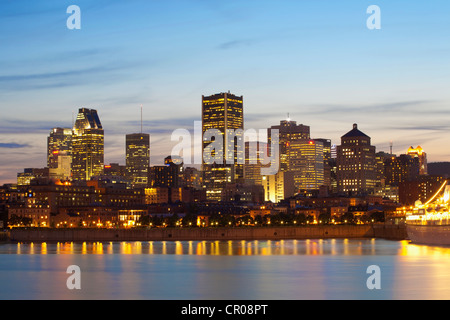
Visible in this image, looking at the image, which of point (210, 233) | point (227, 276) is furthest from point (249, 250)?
point (210, 233)

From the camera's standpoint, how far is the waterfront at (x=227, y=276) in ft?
204

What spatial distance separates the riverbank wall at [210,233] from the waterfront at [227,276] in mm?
57747

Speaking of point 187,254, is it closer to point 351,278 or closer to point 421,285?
point 351,278

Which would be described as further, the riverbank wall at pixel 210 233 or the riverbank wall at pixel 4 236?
the riverbank wall at pixel 4 236

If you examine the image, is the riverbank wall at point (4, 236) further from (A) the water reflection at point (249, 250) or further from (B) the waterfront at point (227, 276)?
(B) the waterfront at point (227, 276)

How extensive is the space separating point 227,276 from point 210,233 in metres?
97.7

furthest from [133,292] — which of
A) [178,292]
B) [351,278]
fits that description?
[351,278]

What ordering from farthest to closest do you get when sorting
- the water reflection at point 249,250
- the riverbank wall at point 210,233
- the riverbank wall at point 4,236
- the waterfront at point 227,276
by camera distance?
1. the riverbank wall at point 4,236
2. the riverbank wall at point 210,233
3. the water reflection at point 249,250
4. the waterfront at point 227,276

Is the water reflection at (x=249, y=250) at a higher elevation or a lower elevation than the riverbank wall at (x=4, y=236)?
lower

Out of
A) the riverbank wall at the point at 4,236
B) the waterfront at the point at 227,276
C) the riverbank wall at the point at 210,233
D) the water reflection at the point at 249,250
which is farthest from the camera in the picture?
the riverbank wall at the point at 4,236

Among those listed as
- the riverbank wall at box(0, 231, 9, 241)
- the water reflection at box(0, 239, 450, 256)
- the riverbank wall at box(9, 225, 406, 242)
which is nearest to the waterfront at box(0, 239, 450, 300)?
the water reflection at box(0, 239, 450, 256)

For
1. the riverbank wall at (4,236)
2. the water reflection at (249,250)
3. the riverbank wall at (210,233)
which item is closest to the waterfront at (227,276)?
the water reflection at (249,250)

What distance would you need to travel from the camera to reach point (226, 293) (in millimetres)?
62469

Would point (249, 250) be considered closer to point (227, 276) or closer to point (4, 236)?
point (227, 276)
